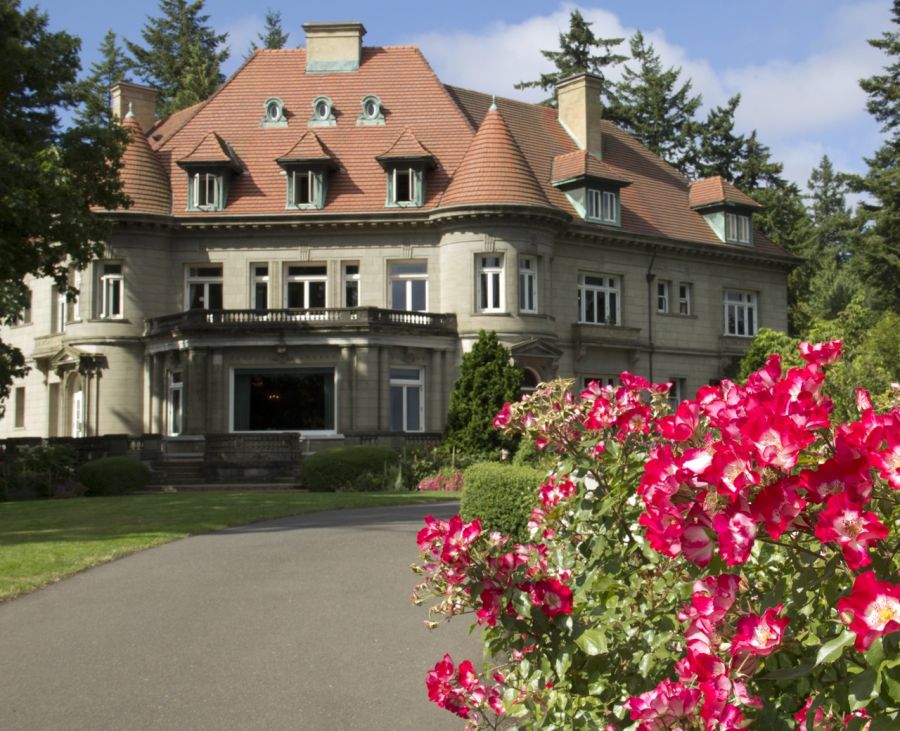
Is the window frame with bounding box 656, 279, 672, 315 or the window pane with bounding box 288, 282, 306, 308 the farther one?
the window frame with bounding box 656, 279, 672, 315

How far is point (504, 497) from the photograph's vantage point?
45.7ft

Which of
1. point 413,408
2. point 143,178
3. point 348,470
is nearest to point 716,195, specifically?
point 413,408

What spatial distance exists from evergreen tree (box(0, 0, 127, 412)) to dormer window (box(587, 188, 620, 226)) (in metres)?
18.0

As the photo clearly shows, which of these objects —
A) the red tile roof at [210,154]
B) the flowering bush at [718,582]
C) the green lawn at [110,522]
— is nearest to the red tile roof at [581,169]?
the red tile roof at [210,154]

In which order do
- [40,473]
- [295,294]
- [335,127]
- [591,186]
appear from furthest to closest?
[335,127], [591,186], [295,294], [40,473]

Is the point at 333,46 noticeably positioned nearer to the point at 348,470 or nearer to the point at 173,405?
the point at 173,405

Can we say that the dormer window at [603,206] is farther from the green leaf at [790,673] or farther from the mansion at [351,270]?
the green leaf at [790,673]

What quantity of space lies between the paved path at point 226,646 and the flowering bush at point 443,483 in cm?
1530

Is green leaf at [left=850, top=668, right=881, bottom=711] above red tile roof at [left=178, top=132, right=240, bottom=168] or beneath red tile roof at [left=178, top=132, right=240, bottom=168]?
beneath

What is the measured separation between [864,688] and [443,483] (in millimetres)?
27394

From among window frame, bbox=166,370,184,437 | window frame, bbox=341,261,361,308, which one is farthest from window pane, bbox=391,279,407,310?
window frame, bbox=166,370,184,437

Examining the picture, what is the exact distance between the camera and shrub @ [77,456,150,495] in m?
29.8

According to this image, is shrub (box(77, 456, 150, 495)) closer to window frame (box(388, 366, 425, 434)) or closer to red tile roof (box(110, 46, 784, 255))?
window frame (box(388, 366, 425, 434))

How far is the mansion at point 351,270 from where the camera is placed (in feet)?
113
